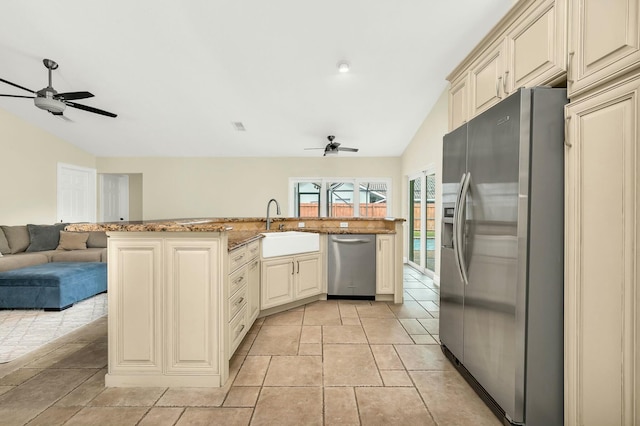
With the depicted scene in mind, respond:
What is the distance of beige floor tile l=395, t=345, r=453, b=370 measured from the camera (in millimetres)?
2223

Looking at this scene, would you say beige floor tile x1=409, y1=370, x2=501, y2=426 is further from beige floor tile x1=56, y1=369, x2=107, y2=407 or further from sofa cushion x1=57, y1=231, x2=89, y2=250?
sofa cushion x1=57, y1=231, x2=89, y2=250

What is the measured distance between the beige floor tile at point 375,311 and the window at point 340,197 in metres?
3.88

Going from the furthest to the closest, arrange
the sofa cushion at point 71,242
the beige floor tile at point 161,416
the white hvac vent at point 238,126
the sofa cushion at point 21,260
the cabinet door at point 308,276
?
the white hvac vent at point 238,126 < the sofa cushion at point 71,242 < the sofa cushion at point 21,260 < the cabinet door at point 308,276 < the beige floor tile at point 161,416

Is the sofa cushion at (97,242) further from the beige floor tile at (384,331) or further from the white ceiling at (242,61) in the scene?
the beige floor tile at (384,331)

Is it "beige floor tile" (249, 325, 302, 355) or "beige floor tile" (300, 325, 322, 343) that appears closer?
"beige floor tile" (249, 325, 302, 355)

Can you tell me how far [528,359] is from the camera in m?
1.46

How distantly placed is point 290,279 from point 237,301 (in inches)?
45.4

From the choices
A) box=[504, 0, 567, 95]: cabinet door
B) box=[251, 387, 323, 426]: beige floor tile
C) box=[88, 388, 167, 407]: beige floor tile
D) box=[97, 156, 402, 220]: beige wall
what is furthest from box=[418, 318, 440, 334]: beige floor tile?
box=[97, 156, 402, 220]: beige wall

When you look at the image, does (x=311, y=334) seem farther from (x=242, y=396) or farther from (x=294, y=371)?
(x=242, y=396)

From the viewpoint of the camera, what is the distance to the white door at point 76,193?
620 cm

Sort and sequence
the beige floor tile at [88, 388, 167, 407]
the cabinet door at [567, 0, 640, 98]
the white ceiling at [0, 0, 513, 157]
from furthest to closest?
the white ceiling at [0, 0, 513, 157], the beige floor tile at [88, 388, 167, 407], the cabinet door at [567, 0, 640, 98]

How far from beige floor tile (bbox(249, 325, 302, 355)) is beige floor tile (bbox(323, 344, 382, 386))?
0.98 ft

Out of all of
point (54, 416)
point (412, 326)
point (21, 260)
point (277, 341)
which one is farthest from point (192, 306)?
point (21, 260)

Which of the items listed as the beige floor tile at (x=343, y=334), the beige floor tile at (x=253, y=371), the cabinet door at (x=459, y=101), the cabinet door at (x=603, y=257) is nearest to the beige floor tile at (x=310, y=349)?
the beige floor tile at (x=343, y=334)
